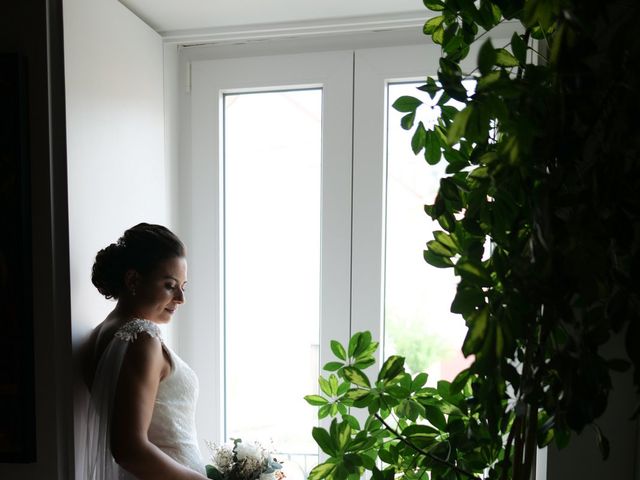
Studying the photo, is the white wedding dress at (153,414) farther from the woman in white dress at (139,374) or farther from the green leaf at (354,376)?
the green leaf at (354,376)

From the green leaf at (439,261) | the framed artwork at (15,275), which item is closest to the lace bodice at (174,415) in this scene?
the framed artwork at (15,275)

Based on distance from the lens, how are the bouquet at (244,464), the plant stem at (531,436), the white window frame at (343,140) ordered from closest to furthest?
1. the plant stem at (531,436)
2. the bouquet at (244,464)
3. the white window frame at (343,140)

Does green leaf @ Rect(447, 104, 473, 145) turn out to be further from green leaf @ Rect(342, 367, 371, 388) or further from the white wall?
the white wall

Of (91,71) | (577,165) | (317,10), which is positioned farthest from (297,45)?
(577,165)

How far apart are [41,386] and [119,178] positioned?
601 mm

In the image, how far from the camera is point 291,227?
6.34ft

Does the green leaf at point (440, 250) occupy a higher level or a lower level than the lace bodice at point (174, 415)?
higher

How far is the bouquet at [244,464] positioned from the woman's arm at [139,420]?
14 centimetres

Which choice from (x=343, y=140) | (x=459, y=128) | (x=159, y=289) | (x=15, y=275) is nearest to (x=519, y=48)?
(x=459, y=128)

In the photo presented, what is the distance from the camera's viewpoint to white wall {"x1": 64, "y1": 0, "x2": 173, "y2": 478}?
4.50 feet

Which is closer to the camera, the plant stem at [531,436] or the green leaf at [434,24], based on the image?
the plant stem at [531,436]

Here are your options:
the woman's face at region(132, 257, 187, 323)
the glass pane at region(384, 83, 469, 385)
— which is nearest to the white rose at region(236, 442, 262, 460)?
the woman's face at region(132, 257, 187, 323)

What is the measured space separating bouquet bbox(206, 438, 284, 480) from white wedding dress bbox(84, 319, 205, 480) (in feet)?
0.21

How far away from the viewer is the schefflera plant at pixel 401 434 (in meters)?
0.94
